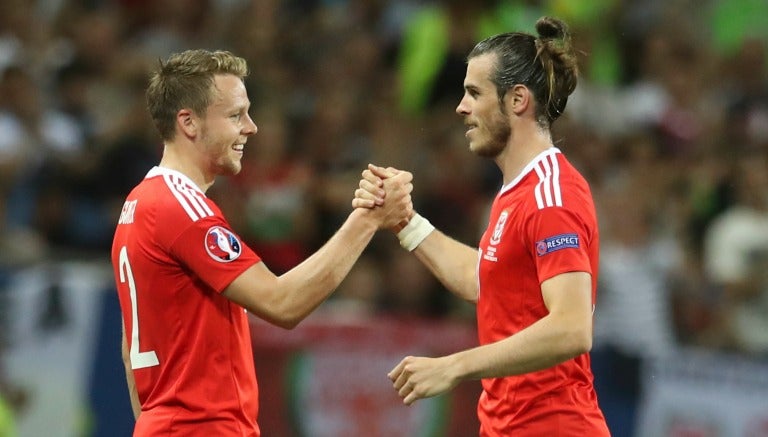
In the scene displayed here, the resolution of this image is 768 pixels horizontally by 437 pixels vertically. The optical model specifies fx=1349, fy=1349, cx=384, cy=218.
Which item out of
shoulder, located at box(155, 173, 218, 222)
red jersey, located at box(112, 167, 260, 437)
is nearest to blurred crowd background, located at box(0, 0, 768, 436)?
red jersey, located at box(112, 167, 260, 437)

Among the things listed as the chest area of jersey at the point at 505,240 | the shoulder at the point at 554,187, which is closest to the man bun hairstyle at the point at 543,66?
the shoulder at the point at 554,187

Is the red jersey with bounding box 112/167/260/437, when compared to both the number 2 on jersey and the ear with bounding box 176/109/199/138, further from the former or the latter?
the ear with bounding box 176/109/199/138

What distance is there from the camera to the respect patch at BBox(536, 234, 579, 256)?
16.3 feet

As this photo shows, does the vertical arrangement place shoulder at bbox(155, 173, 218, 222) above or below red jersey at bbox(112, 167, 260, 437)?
above

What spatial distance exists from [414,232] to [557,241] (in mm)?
1321

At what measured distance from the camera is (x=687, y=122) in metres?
11.4

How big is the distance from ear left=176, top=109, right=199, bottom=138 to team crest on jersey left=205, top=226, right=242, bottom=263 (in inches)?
18.1

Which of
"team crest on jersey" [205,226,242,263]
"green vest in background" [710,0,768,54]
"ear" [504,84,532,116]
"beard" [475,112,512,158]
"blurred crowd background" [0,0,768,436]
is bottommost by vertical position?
"team crest on jersey" [205,226,242,263]

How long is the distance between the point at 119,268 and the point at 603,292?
15.6 feet

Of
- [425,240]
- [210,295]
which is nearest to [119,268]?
[210,295]

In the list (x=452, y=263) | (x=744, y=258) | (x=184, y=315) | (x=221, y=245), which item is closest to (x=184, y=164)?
(x=221, y=245)

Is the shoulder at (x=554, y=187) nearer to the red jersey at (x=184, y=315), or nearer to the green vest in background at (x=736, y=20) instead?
the red jersey at (x=184, y=315)

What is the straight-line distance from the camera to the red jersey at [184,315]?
203 inches

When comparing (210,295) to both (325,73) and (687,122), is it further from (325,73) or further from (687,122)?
(687,122)
